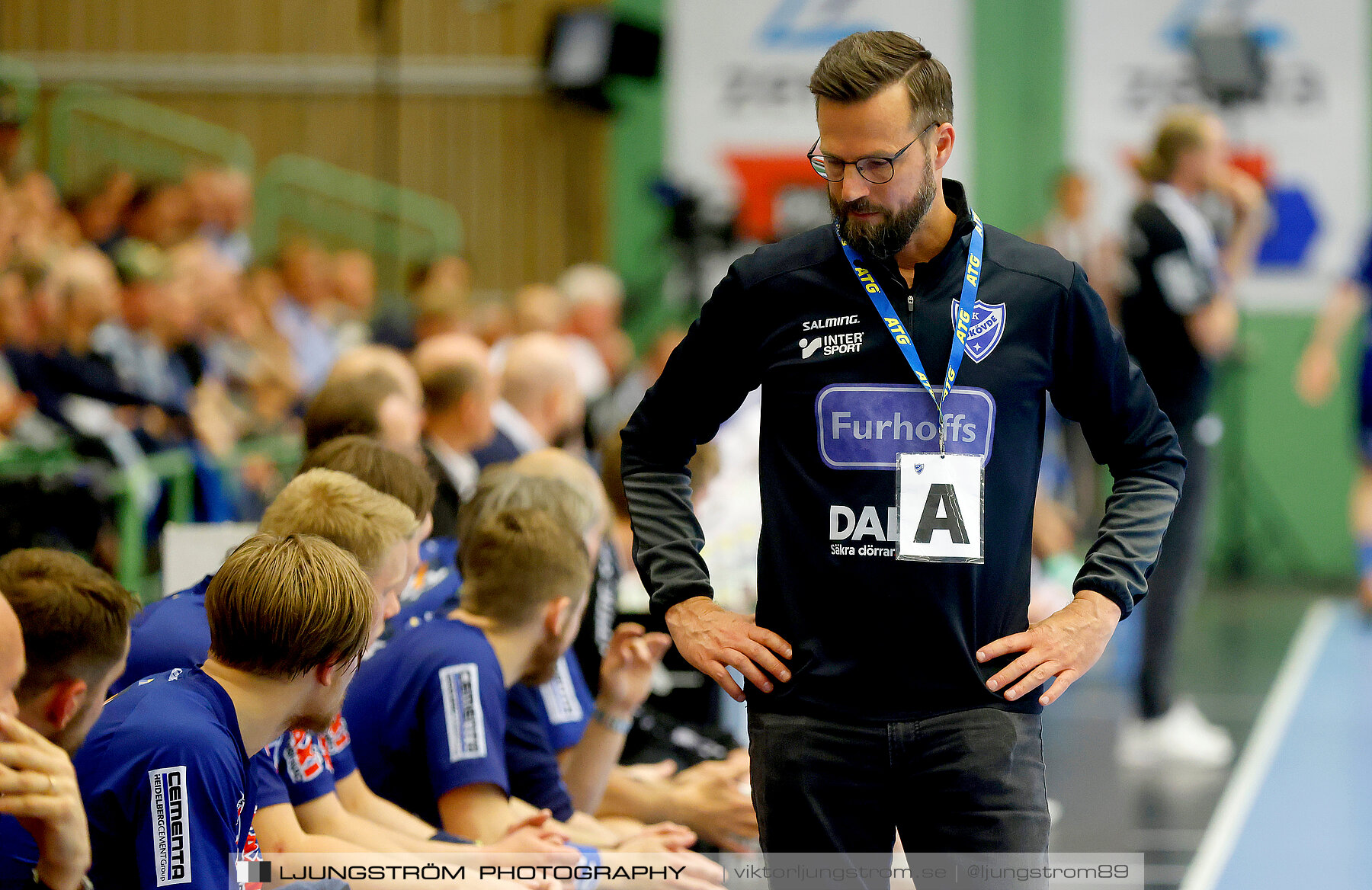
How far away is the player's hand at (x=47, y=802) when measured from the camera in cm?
191

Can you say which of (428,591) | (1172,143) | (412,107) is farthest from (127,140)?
(428,591)

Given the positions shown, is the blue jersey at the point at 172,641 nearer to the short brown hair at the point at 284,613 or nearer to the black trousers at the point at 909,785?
the short brown hair at the point at 284,613

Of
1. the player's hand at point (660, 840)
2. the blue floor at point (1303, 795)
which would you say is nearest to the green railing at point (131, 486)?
the player's hand at point (660, 840)

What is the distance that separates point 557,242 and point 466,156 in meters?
0.98

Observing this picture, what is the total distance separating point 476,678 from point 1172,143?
3789mm

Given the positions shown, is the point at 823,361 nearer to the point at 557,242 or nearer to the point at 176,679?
the point at 176,679

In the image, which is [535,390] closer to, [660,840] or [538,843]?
[660,840]

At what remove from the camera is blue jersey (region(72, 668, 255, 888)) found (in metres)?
1.95

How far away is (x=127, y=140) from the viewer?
11586 mm

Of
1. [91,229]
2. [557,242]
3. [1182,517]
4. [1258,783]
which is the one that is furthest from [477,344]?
[557,242]

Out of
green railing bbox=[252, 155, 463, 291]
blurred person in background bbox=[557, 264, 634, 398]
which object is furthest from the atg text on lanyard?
green railing bbox=[252, 155, 463, 291]

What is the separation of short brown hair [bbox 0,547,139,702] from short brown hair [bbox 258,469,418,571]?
0.30 metres

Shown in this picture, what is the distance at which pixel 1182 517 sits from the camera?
5.35 meters

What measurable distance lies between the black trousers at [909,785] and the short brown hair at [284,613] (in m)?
0.61
